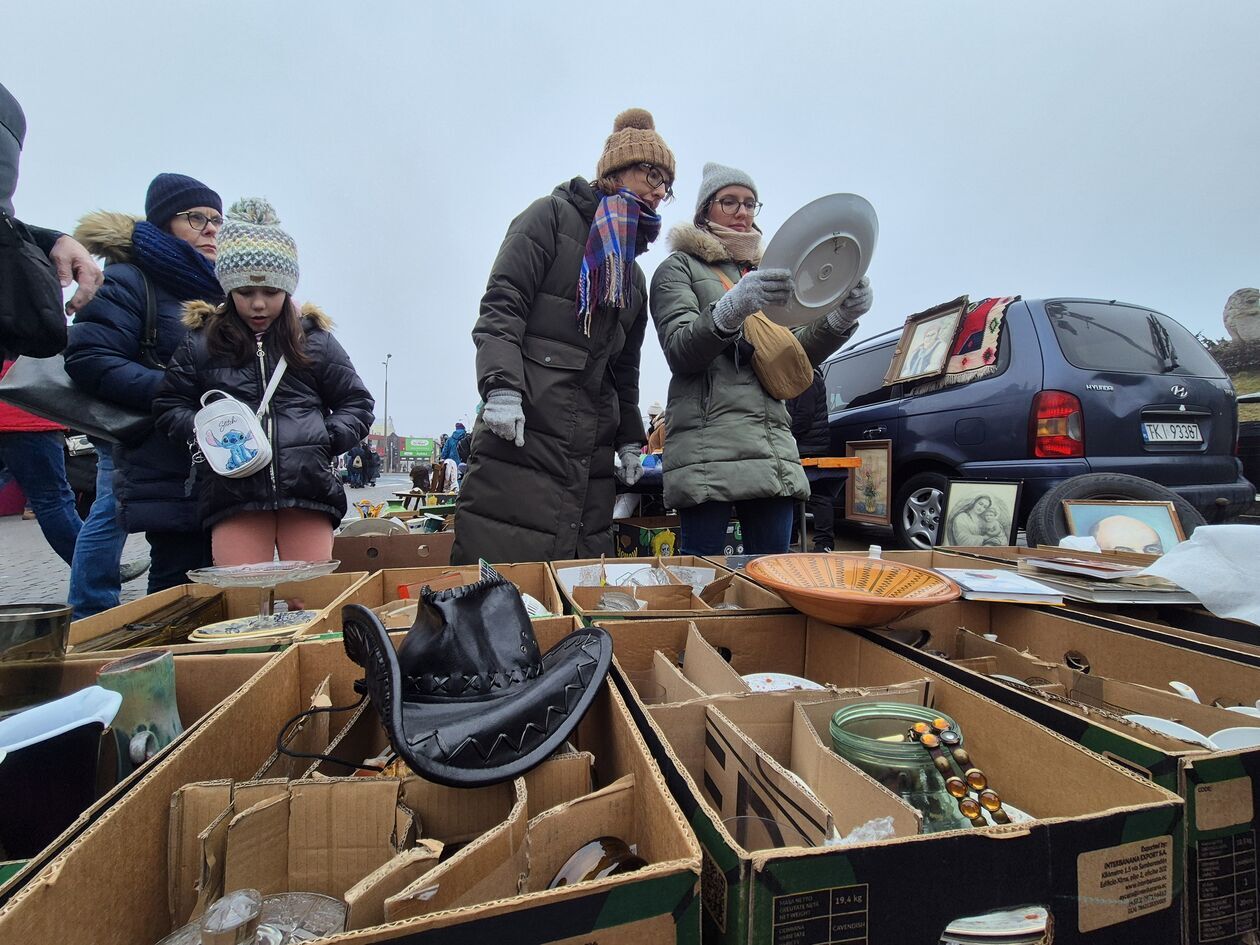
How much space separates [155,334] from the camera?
2020mm

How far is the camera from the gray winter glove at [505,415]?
1855 millimetres

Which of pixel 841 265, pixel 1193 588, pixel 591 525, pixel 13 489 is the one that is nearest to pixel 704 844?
pixel 1193 588

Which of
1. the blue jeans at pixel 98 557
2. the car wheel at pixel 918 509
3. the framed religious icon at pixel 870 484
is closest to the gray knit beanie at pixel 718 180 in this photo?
the car wheel at pixel 918 509

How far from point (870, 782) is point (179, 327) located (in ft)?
8.34

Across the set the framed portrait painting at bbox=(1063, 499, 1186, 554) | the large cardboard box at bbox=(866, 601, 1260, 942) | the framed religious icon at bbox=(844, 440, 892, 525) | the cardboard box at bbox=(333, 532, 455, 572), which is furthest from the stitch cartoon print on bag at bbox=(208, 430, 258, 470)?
the framed religious icon at bbox=(844, 440, 892, 525)

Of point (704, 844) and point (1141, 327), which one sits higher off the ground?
point (1141, 327)

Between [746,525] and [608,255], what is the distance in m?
1.13

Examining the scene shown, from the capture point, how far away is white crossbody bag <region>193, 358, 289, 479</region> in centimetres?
164

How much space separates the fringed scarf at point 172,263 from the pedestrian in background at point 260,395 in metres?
0.28

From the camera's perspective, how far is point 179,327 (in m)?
2.07

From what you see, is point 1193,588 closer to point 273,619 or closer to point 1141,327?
point 273,619

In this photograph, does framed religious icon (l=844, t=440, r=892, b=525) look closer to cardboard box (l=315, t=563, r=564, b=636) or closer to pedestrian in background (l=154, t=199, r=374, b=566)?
cardboard box (l=315, t=563, r=564, b=636)

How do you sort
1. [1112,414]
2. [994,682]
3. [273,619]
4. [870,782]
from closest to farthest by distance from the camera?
[870,782]
[994,682]
[273,619]
[1112,414]

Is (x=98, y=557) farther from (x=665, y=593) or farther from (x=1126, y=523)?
Result: (x=1126, y=523)
